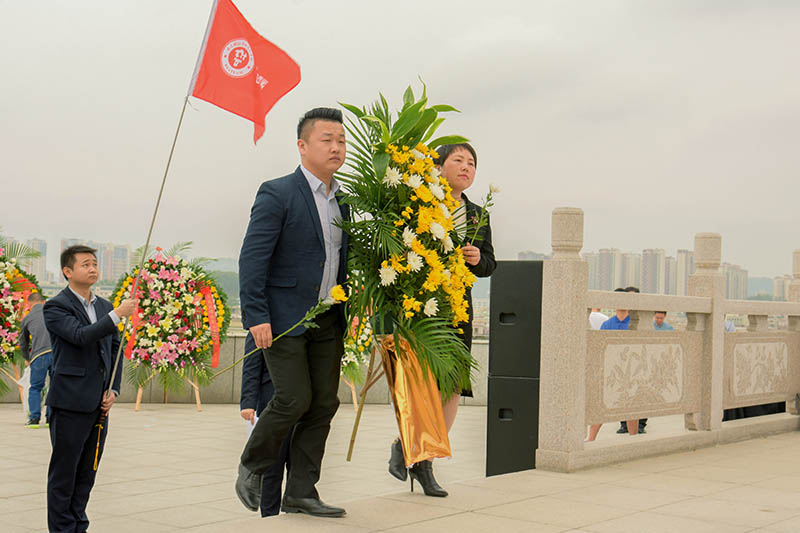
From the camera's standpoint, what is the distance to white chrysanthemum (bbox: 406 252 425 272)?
16.7ft

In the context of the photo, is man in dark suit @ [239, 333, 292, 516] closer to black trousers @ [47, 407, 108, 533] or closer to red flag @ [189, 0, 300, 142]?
black trousers @ [47, 407, 108, 533]

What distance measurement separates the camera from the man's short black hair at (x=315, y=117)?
5.01 m

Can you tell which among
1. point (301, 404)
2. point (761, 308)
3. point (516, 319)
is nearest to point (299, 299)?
point (301, 404)

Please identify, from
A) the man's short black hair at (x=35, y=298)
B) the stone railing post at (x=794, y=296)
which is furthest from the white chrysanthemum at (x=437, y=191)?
the man's short black hair at (x=35, y=298)

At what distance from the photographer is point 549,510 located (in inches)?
215

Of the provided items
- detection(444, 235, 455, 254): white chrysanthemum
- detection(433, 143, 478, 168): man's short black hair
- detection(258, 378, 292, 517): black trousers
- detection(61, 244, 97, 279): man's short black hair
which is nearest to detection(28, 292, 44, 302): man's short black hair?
detection(61, 244, 97, 279): man's short black hair

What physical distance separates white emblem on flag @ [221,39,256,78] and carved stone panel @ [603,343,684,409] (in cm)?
345

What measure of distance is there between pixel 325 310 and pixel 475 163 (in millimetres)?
1561

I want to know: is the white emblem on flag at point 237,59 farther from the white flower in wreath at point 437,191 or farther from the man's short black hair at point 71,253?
the white flower in wreath at point 437,191

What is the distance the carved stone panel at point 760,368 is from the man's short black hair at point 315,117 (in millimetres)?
6012

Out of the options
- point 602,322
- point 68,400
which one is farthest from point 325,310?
point 602,322

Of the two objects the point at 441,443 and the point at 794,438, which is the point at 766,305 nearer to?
the point at 794,438

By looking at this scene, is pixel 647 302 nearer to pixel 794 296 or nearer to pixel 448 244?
pixel 448 244

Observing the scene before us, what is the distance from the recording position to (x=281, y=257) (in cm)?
489
